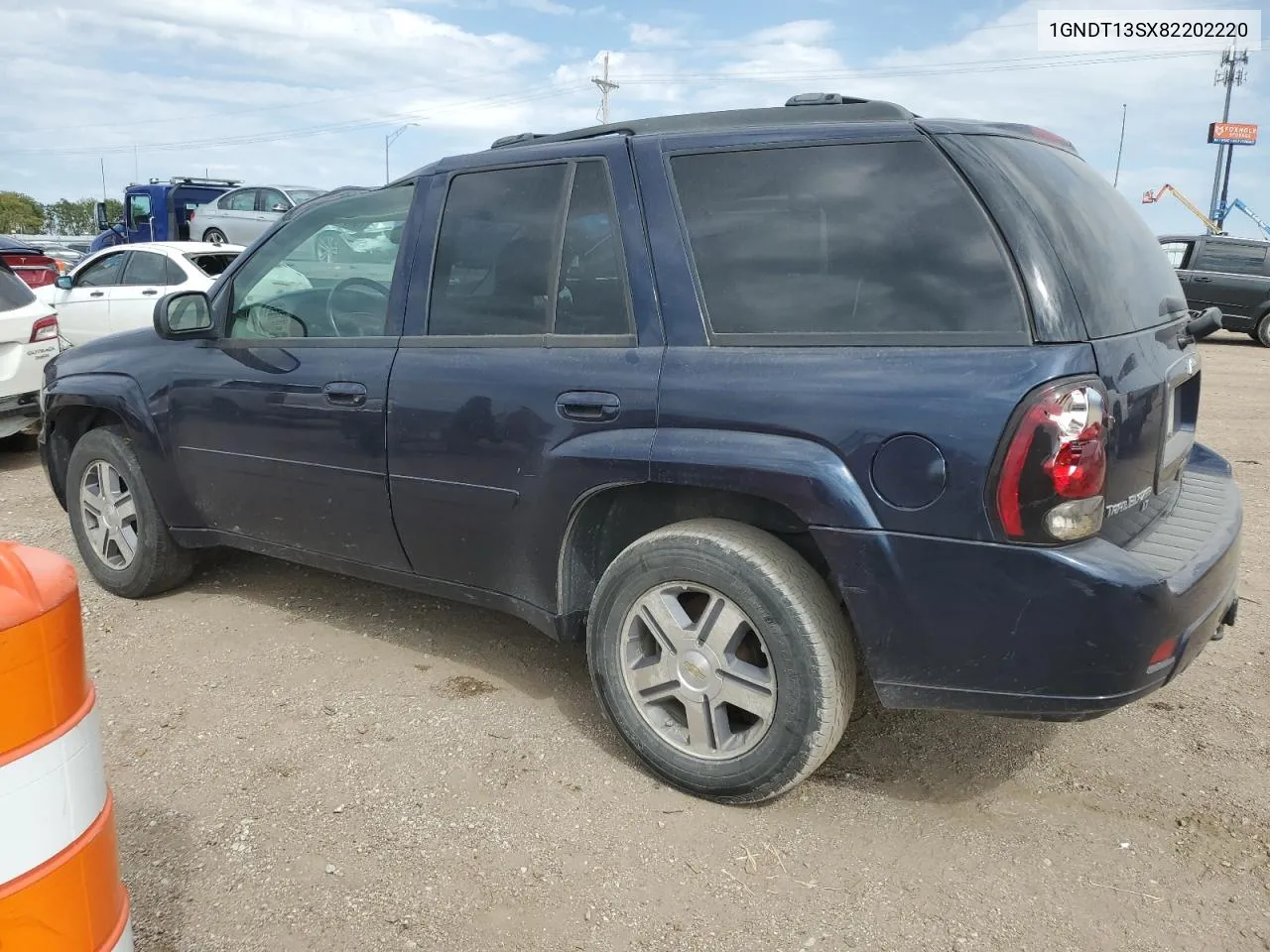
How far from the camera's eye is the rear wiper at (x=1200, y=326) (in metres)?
3.06

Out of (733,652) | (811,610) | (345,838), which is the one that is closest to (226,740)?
(345,838)

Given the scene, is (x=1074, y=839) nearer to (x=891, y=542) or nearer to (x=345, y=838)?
(x=891, y=542)

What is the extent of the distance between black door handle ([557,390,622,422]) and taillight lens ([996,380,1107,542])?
43.8 inches

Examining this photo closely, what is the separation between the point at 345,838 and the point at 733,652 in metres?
1.19

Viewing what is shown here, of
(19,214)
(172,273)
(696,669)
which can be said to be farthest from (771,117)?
(19,214)

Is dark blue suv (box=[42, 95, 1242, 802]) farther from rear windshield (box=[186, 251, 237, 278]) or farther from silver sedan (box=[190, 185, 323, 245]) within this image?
silver sedan (box=[190, 185, 323, 245])

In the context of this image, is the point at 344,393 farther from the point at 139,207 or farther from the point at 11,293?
the point at 139,207

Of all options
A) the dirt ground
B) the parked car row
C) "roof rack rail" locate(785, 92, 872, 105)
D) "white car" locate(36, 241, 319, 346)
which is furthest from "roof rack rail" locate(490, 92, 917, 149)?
the parked car row

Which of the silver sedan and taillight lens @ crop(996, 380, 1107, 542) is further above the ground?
the silver sedan

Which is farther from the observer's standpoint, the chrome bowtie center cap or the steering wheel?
the steering wheel

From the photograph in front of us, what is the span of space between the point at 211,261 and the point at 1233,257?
606 inches

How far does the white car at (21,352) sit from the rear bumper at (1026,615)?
23.3ft

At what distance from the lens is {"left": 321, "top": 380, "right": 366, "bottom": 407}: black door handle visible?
11.8 feet

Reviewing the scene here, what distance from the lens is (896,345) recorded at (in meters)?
2.59
